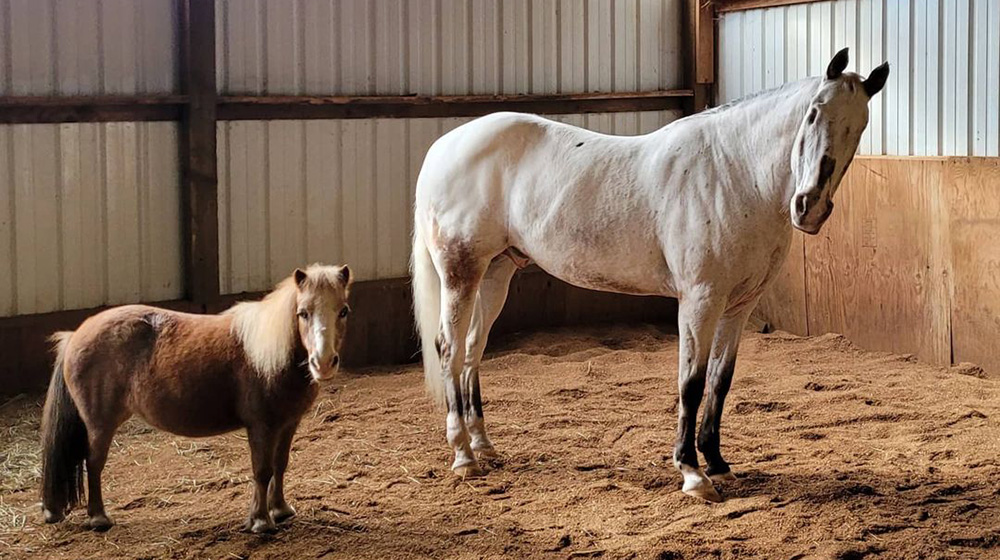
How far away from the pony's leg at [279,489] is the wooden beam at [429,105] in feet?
9.76

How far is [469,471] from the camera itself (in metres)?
4.67

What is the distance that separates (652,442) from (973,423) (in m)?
1.55

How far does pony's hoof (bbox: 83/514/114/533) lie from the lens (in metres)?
3.93

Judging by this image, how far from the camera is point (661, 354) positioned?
725cm

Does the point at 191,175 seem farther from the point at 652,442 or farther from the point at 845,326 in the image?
the point at 845,326

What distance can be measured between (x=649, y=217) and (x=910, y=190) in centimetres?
305

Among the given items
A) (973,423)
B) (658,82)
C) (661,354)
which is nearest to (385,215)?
(661,354)

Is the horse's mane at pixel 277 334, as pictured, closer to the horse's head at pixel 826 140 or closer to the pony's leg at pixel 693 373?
the pony's leg at pixel 693 373

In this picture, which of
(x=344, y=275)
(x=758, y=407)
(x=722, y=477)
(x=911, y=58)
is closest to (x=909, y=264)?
(x=911, y=58)

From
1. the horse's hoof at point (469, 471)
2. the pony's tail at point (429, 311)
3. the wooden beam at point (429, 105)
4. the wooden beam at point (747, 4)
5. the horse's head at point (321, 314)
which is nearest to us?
the horse's head at point (321, 314)

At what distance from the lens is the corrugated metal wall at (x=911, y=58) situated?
637cm

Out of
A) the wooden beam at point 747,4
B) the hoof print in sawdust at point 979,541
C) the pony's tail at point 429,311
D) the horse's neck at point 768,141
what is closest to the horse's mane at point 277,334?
the pony's tail at point 429,311

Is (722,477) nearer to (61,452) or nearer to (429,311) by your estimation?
(429,311)

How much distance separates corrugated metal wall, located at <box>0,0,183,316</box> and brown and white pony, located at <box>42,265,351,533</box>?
2.00m
